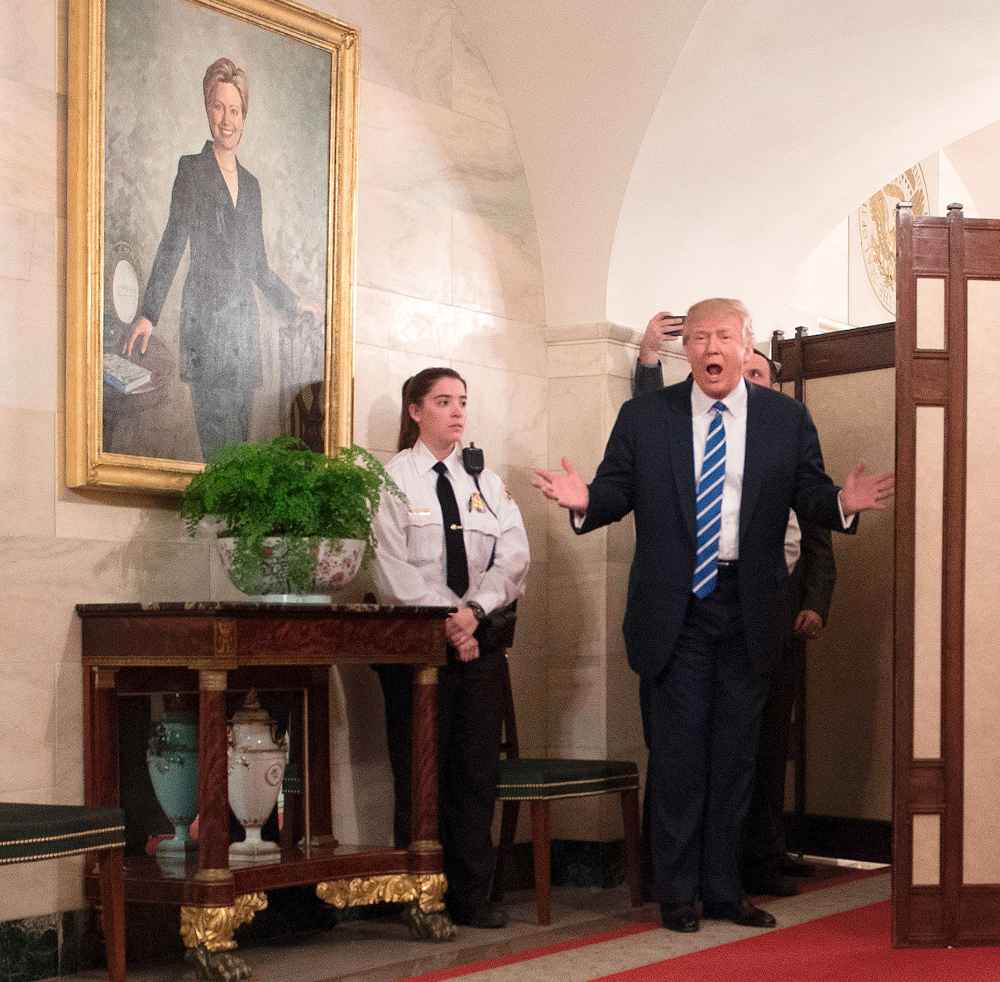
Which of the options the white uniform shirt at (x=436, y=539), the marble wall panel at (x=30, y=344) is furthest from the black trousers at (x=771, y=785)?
the marble wall panel at (x=30, y=344)

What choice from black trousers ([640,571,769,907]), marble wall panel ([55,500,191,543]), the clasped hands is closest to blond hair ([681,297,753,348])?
black trousers ([640,571,769,907])

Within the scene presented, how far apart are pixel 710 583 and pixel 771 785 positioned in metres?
1.21

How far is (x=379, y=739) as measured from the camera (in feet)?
18.1

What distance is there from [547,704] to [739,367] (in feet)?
5.99

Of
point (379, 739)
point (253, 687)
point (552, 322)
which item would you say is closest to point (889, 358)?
point (552, 322)

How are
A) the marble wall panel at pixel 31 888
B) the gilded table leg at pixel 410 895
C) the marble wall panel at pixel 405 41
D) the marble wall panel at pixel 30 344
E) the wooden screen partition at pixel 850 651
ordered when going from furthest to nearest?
the wooden screen partition at pixel 850 651, the marble wall panel at pixel 405 41, the gilded table leg at pixel 410 895, the marble wall panel at pixel 30 344, the marble wall panel at pixel 31 888

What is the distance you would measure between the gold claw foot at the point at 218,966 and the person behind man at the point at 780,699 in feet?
6.90

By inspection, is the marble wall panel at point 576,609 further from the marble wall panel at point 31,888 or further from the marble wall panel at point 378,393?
the marble wall panel at point 31,888

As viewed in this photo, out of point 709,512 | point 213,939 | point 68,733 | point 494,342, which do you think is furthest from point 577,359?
point 213,939

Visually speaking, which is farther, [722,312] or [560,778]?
[560,778]

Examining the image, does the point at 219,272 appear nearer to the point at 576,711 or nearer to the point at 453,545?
the point at 453,545

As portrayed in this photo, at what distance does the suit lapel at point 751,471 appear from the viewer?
4.96 m

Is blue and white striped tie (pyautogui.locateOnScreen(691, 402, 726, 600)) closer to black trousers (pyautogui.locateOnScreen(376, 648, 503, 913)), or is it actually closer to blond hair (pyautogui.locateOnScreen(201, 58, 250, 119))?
black trousers (pyautogui.locateOnScreen(376, 648, 503, 913))

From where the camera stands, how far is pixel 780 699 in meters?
5.93
